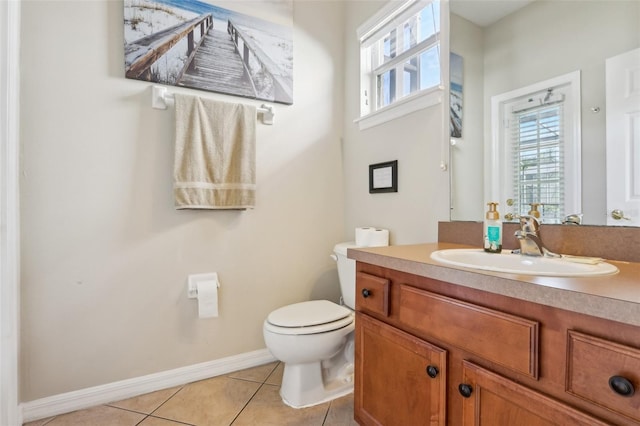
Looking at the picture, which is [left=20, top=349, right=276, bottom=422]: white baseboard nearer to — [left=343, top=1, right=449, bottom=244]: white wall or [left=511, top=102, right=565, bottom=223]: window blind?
[left=343, top=1, right=449, bottom=244]: white wall

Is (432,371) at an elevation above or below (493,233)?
below

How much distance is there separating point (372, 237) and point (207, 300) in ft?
3.31

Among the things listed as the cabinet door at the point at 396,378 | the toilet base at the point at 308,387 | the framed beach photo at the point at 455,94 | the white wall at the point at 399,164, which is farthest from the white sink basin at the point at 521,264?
the toilet base at the point at 308,387

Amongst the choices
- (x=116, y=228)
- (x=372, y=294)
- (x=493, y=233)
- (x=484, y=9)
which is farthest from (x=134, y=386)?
(x=484, y=9)

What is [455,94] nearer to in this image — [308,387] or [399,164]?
[399,164]

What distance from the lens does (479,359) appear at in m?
0.82

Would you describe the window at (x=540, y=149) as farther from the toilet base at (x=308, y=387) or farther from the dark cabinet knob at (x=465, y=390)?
the toilet base at (x=308, y=387)

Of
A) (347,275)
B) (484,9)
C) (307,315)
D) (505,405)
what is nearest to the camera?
(505,405)

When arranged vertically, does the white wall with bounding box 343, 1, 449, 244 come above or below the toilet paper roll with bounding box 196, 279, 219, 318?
above

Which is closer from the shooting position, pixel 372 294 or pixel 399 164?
pixel 372 294

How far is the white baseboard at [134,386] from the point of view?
1.49m

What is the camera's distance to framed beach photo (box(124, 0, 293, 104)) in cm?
166

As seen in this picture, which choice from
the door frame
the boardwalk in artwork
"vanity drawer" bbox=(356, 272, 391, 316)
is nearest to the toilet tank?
"vanity drawer" bbox=(356, 272, 391, 316)

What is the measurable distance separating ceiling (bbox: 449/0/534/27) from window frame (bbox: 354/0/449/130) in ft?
0.22
